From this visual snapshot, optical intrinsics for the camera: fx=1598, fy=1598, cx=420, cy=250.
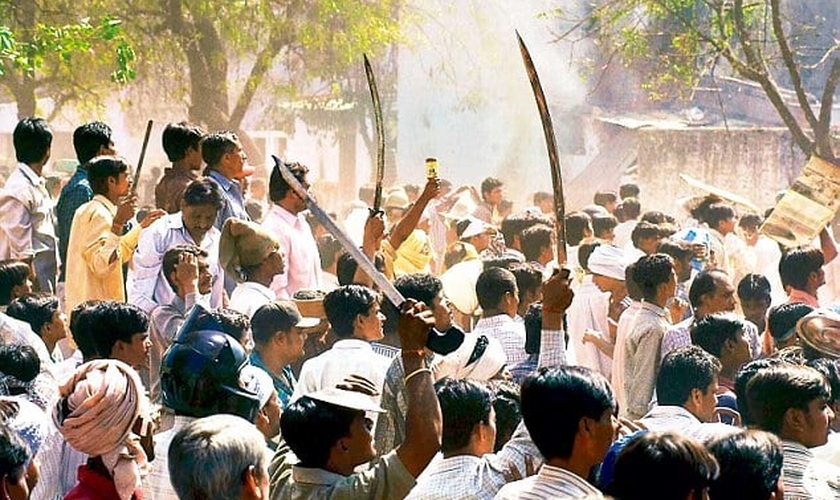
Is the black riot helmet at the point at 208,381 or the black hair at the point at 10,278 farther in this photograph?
the black hair at the point at 10,278

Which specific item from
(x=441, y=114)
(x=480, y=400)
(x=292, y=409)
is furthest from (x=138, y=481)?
(x=441, y=114)

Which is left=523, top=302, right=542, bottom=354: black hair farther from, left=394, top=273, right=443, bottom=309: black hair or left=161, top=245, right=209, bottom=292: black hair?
left=161, top=245, right=209, bottom=292: black hair

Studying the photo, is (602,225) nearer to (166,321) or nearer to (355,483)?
(166,321)

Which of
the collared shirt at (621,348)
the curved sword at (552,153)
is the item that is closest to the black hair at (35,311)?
the curved sword at (552,153)

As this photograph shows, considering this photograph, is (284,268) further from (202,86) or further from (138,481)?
(202,86)

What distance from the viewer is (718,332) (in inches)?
277

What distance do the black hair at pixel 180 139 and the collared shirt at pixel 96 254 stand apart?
1.88ft

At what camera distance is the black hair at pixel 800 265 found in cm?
888

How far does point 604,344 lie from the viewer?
8328mm

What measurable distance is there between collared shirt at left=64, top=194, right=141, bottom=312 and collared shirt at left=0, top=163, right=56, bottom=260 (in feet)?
1.84

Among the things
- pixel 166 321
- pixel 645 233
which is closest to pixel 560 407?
pixel 166 321

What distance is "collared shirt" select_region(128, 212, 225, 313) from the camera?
23.8 ft

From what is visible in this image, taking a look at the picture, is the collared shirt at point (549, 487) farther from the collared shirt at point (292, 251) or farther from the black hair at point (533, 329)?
the collared shirt at point (292, 251)

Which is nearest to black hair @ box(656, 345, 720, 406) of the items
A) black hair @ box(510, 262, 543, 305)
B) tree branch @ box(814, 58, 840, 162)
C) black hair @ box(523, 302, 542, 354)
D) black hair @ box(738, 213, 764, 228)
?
black hair @ box(523, 302, 542, 354)
